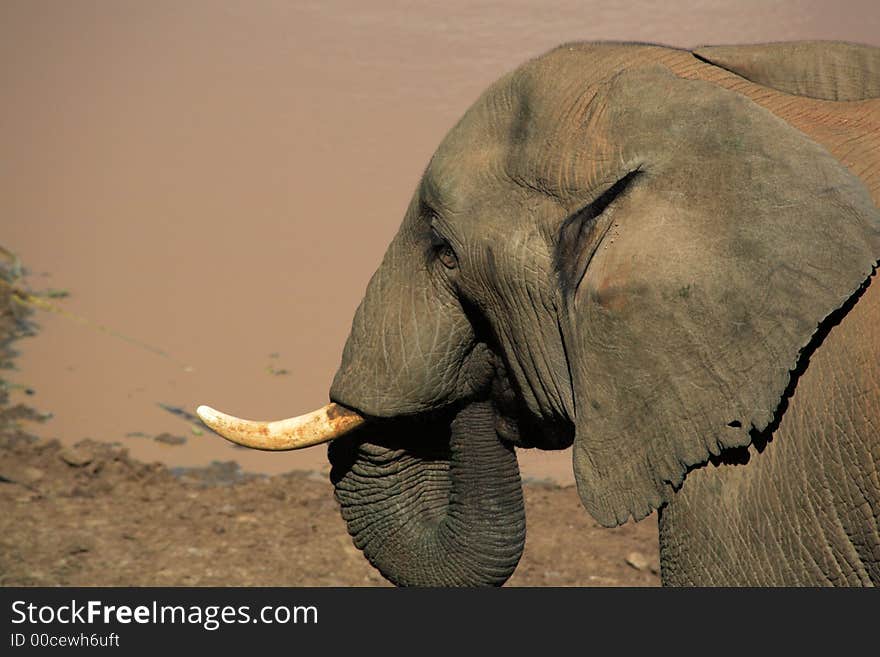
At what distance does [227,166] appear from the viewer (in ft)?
53.7

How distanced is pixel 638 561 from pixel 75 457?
3413 mm

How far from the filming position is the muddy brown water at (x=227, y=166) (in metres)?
9.57

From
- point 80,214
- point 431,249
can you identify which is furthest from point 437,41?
point 431,249

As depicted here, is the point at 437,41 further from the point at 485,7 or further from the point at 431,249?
the point at 431,249

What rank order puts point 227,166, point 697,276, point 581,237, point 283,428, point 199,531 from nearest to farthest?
point 697,276
point 581,237
point 283,428
point 199,531
point 227,166

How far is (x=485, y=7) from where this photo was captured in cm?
2211

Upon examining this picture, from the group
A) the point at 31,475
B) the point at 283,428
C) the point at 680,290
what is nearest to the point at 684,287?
the point at 680,290

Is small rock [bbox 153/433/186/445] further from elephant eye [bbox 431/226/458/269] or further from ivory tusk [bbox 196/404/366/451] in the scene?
elephant eye [bbox 431/226/458/269]

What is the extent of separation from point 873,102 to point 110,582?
4.40 metres

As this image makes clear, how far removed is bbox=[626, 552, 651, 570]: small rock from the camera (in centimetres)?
613

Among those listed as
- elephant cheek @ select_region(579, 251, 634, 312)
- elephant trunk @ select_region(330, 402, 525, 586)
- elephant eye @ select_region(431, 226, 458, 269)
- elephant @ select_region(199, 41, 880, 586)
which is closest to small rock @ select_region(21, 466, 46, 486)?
elephant trunk @ select_region(330, 402, 525, 586)

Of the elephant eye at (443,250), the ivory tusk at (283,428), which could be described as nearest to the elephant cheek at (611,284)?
the elephant eye at (443,250)

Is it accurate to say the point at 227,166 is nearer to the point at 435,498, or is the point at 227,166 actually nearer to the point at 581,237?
the point at 435,498

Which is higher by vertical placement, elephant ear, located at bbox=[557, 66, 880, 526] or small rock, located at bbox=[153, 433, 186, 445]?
elephant ear, located at bbox=[557, 66, 880, 526]
